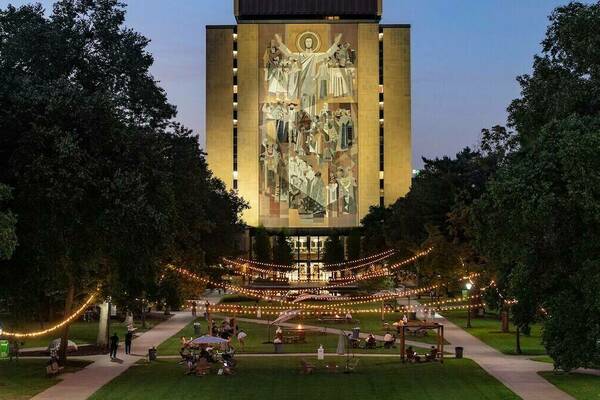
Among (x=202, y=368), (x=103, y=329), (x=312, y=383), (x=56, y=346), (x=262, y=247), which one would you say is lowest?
(x=312, y=383)

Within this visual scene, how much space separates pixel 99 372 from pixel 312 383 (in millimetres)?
10246

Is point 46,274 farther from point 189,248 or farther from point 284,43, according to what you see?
point 284,43

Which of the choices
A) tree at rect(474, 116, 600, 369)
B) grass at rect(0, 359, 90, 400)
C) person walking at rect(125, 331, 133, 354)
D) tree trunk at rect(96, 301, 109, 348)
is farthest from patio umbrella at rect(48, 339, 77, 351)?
tree at rect(474, 116, 600, 369)

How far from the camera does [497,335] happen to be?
61469 millimetres

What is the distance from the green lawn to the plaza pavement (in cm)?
1736

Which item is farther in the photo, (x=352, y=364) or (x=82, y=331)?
(x=82, y=331)

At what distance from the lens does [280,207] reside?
156 m

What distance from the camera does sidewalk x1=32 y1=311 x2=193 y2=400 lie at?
112 ft

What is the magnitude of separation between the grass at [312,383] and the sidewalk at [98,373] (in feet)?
2.09

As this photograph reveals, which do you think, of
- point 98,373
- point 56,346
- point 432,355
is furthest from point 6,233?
point 432,355

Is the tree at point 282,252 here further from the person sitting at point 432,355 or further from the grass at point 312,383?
the grass at point 312,383

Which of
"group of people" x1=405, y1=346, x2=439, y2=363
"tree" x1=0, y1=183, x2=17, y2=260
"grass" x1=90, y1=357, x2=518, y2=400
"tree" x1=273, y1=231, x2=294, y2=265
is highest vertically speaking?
"tree" x1=273, y1=231, x2=294, y2=265

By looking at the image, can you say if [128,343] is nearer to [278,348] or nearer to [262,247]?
[278,348]

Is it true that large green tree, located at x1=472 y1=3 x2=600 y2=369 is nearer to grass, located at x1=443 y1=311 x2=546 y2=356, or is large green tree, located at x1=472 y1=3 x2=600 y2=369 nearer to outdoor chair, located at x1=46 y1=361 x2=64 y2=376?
grass, located at x1=443 y1=311 x2=546 y2=356
